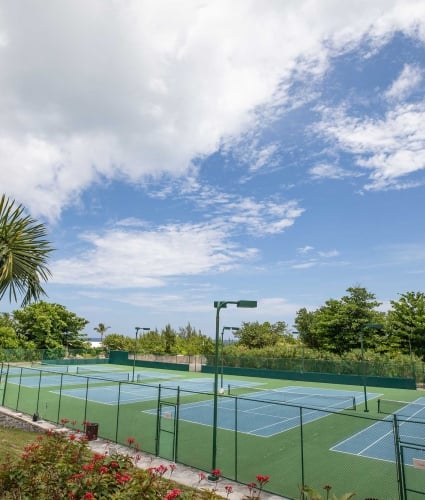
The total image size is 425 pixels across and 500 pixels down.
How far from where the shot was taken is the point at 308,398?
3281cm

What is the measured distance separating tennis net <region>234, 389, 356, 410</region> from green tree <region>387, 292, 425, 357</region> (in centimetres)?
2147

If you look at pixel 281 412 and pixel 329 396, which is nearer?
pixel 281 412

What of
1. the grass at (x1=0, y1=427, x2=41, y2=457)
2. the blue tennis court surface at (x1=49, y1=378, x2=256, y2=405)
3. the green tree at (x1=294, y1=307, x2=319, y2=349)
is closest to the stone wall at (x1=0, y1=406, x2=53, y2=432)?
the grass at (x1=0, y1=427, x2=41, y2=457)

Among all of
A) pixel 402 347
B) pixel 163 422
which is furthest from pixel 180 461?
pixel 402 347

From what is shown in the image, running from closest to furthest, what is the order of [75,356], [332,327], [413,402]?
[413,402] < [332,327] < [75,356]

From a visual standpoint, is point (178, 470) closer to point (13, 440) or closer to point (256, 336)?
point (13, 440)

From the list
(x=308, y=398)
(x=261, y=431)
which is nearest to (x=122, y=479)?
(x=261, y=431)

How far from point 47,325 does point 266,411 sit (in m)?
52.4

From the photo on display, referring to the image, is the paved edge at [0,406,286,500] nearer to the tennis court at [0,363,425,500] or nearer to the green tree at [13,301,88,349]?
the tennis court at [0,363,425,500]

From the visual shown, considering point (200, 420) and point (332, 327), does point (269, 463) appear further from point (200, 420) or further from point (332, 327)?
point (332, 327)

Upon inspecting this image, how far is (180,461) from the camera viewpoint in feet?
49.0

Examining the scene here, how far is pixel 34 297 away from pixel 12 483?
9.37m

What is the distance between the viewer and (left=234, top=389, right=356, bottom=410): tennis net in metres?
29.2

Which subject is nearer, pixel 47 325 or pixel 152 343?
pixel 47 325
